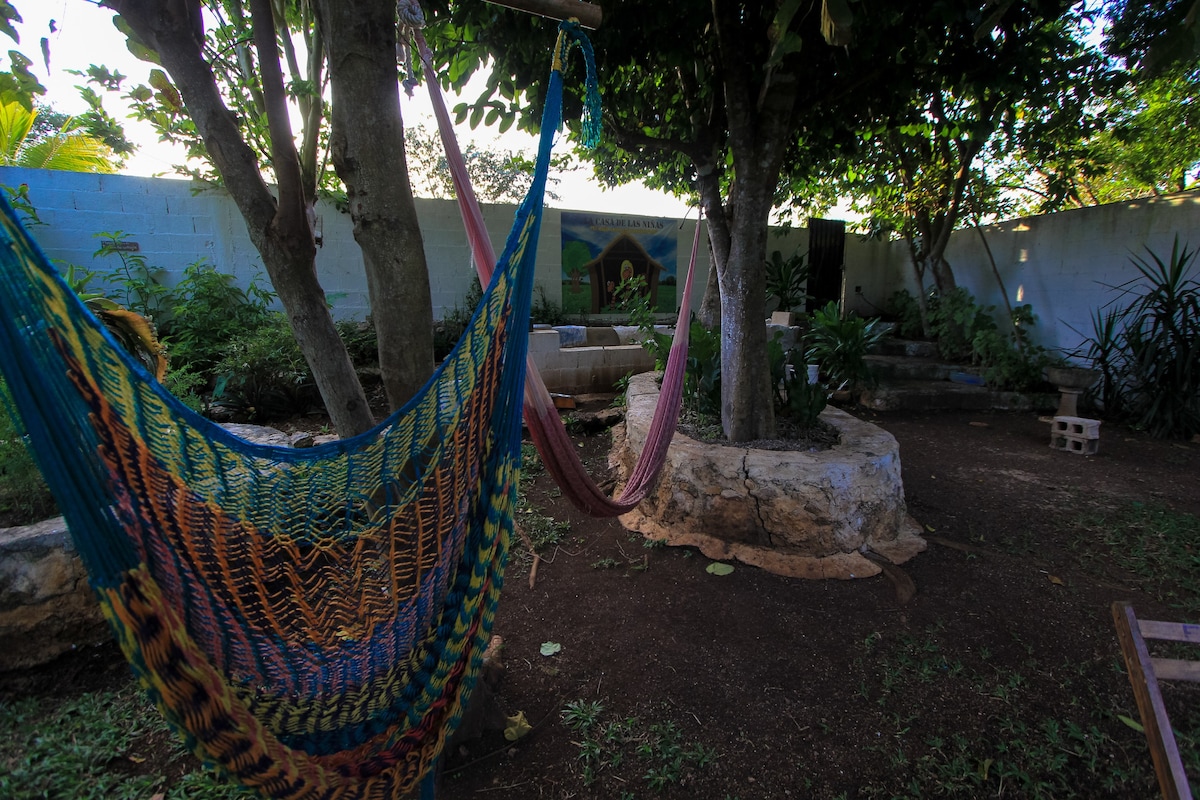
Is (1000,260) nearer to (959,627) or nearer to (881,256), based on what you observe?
(881,256)

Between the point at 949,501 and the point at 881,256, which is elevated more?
the point at 881,256

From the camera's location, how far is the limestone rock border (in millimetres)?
2039

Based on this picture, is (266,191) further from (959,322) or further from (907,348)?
(907,348)

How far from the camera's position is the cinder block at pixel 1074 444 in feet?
11.0

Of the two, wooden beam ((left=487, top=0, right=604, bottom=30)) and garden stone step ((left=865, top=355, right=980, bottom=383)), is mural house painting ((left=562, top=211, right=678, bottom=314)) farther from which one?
wooden beam ((left=487, top=0, right=604, bottom=30))

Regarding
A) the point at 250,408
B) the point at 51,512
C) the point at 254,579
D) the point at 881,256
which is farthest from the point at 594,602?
the point at 881,256

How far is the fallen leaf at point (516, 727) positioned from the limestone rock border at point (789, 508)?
962mm

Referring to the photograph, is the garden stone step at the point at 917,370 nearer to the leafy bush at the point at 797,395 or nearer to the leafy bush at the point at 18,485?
the leafy bush at the point at 797,395

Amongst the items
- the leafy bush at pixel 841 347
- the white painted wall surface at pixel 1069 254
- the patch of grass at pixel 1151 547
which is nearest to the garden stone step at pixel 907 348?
the white painted wall surface at pixel 1069 254

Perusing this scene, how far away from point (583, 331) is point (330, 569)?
13.0 feet

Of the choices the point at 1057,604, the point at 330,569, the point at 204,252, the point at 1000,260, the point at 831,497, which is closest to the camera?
the point at 330,569

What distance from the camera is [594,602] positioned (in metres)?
1.88

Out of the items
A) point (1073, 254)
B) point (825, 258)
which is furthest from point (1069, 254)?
point (825, 258)

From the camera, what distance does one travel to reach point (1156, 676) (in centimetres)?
95
